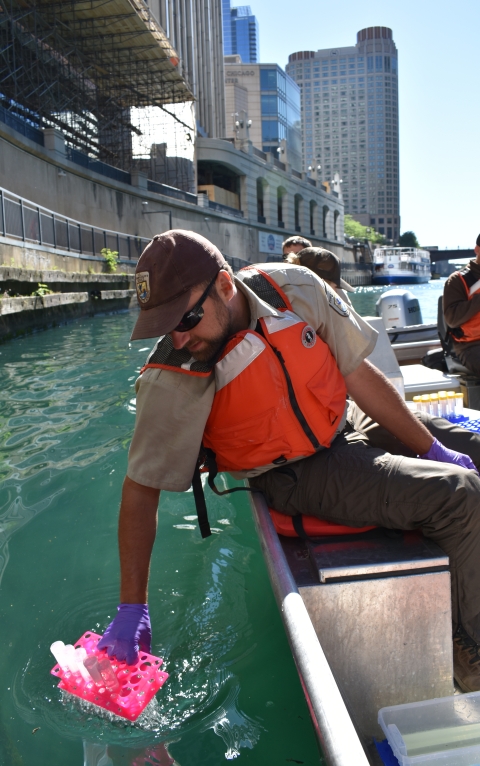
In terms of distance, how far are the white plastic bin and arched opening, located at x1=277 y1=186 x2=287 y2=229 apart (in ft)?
219

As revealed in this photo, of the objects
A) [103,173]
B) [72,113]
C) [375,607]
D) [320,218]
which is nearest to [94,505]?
[375,607]

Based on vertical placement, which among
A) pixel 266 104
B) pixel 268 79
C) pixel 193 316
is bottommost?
pixel 193 316

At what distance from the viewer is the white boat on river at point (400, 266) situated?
71688 millimetres

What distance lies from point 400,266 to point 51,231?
57.7m

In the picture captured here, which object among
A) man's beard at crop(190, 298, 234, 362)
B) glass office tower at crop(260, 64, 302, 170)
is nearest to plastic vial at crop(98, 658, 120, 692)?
man's beard at crop(190, 298, 234, 362)

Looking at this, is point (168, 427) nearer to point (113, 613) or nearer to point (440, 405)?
point (113, 613)

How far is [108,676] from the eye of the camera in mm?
2182

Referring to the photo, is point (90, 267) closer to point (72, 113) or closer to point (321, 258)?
point (321, 258)

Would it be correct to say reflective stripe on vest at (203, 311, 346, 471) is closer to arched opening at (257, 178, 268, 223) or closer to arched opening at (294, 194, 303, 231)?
arched opening at (257, 178, 268, 223)

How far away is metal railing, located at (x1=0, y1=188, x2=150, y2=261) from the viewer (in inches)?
601

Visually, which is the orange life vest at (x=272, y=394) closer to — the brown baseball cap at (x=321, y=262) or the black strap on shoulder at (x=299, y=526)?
the black strap on shoulder at (x=299, y=526)

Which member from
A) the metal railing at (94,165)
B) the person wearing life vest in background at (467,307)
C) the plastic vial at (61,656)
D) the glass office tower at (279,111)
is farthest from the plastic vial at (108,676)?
the glass office tower at (279,111)

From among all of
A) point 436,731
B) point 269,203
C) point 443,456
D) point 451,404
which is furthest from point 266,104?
point 436,731

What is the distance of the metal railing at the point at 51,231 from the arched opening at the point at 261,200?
36.6 meters
